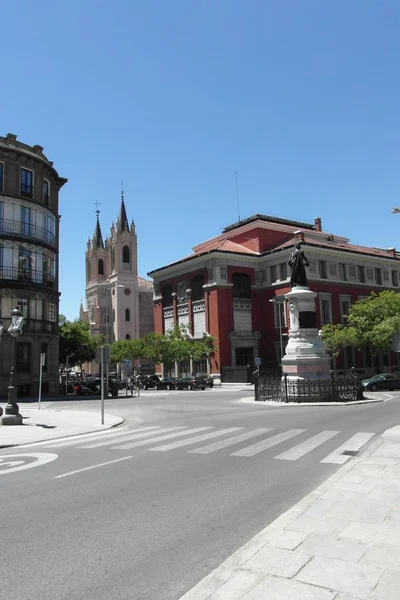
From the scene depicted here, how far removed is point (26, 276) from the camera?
4053cm

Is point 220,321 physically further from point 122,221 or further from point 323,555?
point 122,221

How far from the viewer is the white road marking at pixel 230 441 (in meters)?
11.1

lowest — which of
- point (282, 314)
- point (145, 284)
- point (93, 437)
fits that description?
point (93, 437)

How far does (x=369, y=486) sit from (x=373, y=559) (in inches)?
116

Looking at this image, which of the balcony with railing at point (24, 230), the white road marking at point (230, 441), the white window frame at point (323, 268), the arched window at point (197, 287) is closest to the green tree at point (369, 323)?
the white window frame at point (323, 268)

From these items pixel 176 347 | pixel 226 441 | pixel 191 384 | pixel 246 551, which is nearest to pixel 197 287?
pixel 176 347

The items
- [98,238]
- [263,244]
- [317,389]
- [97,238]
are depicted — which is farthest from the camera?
[98,238]

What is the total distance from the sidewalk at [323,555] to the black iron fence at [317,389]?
1849 cm

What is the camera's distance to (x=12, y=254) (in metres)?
39.7

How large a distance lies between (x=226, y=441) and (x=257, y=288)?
4518cm

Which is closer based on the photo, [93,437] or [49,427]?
[93,437]

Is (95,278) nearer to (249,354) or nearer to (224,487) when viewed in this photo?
(249,354)

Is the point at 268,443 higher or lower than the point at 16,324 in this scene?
lower

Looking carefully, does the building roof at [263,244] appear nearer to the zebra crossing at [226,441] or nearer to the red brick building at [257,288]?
the red brick building at [257,288]
